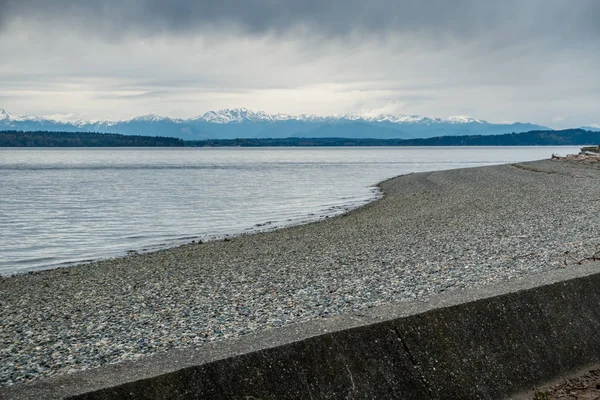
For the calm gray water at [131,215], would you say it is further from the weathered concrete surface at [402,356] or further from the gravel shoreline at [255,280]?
the weathered concrete surface at [402,356]

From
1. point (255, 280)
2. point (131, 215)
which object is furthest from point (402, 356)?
point (131, 215)

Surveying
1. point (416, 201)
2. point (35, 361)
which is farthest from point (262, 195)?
point (35, 361)

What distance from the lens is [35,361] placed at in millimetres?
8297

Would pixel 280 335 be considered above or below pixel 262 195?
above

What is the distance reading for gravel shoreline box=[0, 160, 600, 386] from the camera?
30.6ft

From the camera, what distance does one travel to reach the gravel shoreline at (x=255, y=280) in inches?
367

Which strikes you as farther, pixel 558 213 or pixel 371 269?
pixel 558 213

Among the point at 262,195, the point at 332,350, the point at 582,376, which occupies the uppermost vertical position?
the point at 332,350

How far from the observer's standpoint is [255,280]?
14266 mm

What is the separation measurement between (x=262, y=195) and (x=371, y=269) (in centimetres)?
4053

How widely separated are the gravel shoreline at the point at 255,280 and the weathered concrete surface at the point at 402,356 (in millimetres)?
2787

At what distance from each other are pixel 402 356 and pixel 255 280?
8.94m

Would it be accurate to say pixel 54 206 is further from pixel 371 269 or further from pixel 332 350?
pixel 332 350

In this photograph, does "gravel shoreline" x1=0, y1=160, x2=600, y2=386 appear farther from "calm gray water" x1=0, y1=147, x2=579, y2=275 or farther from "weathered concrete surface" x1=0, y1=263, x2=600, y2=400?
"calm gray water" x1=0, y1=147, x2=579, y2=275
